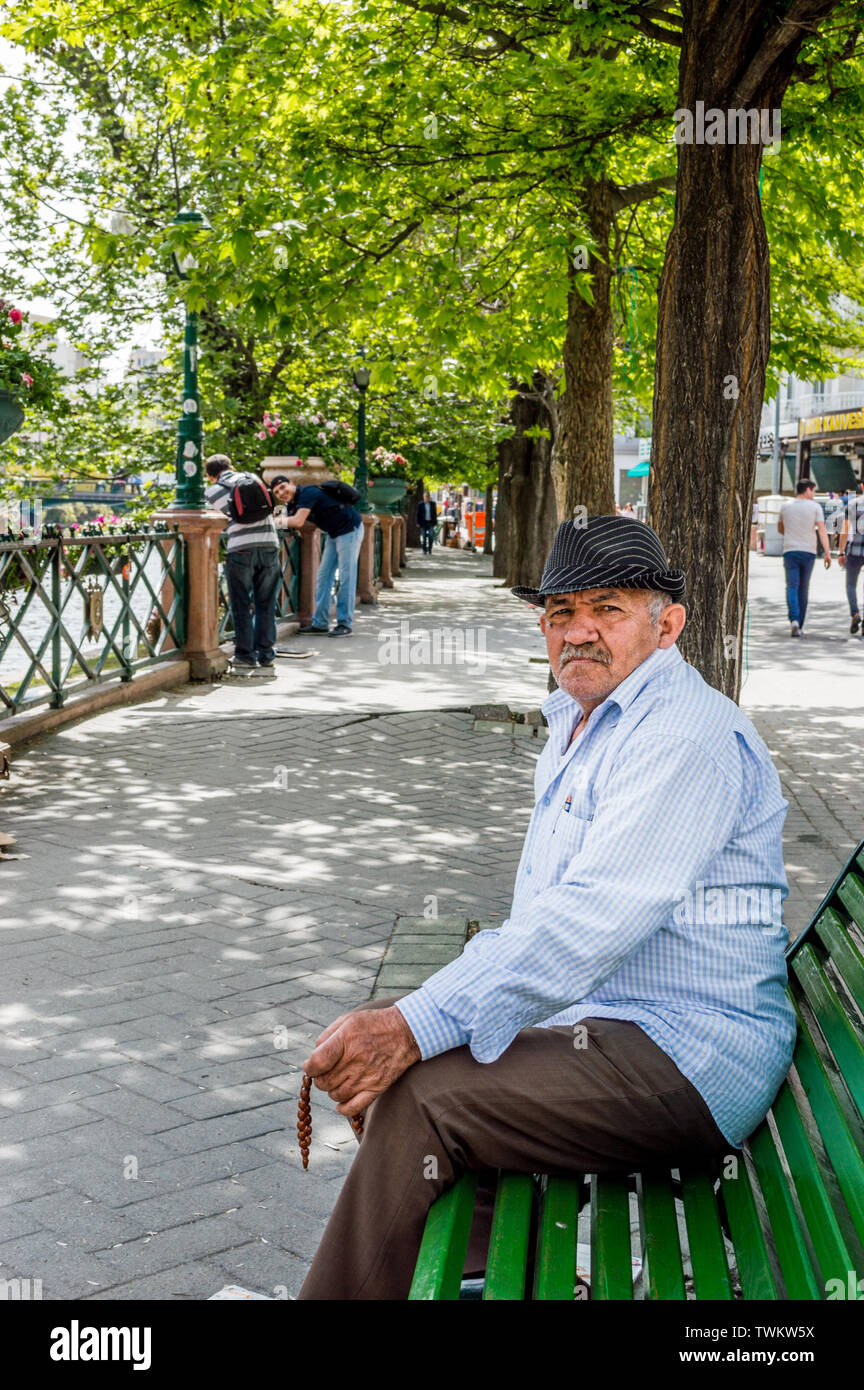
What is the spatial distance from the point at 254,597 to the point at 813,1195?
11.8 metres

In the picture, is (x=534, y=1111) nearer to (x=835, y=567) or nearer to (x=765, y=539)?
(x=835, y=567)

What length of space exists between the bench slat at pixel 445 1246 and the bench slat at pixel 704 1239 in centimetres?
36

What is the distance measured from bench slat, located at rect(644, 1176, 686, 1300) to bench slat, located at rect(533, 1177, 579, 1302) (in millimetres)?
116

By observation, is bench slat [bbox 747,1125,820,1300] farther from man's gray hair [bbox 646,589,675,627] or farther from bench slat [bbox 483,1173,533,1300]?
man's gray hair [bbox 646,589,675,627]

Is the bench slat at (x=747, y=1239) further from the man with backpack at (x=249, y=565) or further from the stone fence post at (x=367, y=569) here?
the stone fence post at (x=367, y=569)

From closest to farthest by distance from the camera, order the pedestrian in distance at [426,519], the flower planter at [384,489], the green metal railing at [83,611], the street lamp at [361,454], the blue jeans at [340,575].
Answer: the green metal railing at [83,611]
the blue jeans at [340,575]
the street lamp at [361,454]
the flower planter at [384,489]
the pedestrian in distance at [426,519]

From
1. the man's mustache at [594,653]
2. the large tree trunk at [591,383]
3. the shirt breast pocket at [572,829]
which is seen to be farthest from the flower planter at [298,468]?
the shirt breast pocket at [572,829]

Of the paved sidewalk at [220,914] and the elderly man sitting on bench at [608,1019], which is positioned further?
the paved sidewalk at [220,914]

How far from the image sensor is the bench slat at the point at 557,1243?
7.49 ft

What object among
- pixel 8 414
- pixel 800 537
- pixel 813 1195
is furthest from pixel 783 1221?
pixel 800 537

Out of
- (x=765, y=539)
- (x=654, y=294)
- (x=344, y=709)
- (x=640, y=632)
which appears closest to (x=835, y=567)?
(x=765, y=539)

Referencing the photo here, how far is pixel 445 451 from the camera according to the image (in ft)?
114
